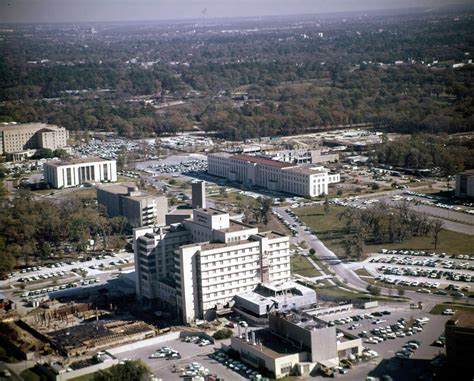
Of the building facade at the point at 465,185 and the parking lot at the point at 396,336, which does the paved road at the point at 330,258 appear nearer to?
the parking lot at the point at 396,336

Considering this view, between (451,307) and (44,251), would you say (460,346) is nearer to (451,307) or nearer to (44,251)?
(451,307)

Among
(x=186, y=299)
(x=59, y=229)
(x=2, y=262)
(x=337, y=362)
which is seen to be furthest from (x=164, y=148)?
(x=337, y=362)

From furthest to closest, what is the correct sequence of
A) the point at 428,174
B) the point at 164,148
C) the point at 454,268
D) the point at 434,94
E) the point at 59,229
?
the point at 434,94
the point at 164,148
the point at 428,174
the point at 59,229
the point at 454,268

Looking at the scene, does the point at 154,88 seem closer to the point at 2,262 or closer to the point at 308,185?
→ the point at 308,185

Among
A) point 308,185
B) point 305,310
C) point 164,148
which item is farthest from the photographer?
point 164,148

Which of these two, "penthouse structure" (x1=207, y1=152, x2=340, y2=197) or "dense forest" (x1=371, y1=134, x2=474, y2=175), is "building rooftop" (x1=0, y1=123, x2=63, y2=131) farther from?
"dense forest" (x1=371, y1=134, x2=474, y2=175)

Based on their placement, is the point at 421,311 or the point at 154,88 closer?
the point at 421,311

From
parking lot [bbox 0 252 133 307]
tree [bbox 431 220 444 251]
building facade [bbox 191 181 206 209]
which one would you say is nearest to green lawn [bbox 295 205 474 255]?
tree [bbox 431 220 444 251]
